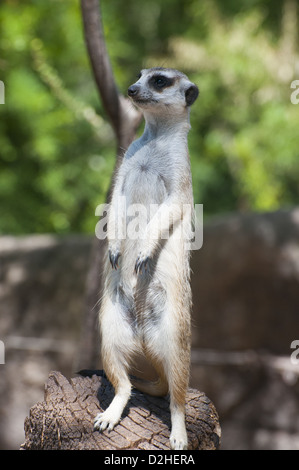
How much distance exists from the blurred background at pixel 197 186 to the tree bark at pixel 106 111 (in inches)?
29.6

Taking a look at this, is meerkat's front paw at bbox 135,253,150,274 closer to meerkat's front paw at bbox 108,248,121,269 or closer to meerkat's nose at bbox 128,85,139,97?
meerkat's front paw at bbox 108,248,121,269

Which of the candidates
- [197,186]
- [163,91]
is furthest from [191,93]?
[197,186]

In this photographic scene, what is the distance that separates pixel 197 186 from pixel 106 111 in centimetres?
320

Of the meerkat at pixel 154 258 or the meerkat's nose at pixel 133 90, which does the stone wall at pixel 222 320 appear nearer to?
the meerkat at pixel 154 258

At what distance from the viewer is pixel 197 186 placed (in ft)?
20.8

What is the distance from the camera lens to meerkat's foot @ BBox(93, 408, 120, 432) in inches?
79.3

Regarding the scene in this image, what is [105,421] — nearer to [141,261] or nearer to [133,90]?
[141,261]

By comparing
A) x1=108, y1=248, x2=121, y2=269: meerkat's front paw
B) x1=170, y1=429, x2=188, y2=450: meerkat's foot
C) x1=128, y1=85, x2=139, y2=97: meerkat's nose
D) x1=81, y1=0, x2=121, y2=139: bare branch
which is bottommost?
x1=170, y1=429, x2=188, y2=450: meerkat's foot

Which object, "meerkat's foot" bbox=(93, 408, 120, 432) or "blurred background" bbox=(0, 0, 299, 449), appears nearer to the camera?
"meerkat's foot" bbox=(93, 408, 120, 432)

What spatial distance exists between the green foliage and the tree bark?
265cm

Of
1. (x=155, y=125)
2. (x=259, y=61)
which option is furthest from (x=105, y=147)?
(x=155, y=125)

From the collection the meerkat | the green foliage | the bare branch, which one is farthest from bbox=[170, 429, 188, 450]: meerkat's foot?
the green foliage

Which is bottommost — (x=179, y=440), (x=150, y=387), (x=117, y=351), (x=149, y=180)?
(x=179, y=440)

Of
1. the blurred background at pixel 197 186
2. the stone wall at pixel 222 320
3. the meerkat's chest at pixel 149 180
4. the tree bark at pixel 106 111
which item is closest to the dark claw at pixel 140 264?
the meerkat's chest at pixel 149 180
